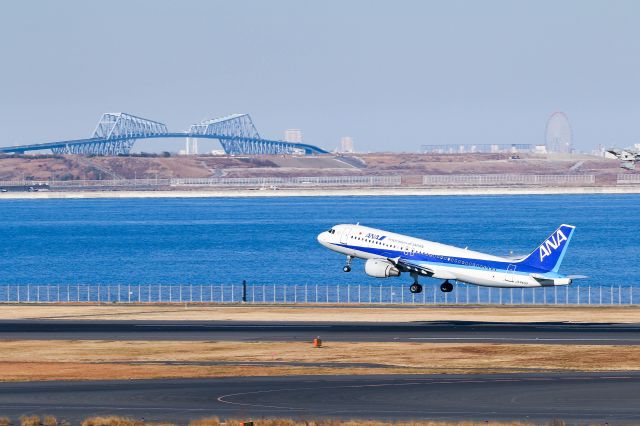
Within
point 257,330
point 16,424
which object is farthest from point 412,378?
point 257,330

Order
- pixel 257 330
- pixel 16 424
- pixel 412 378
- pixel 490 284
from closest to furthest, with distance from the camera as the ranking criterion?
1. pixel 16 424
2. pixel 412 378
3. pixel 257 330
4. pixel 490 284

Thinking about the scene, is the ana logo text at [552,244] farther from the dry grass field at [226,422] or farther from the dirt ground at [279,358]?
the dry grass field at [226,422]

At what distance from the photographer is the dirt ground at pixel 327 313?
351ft

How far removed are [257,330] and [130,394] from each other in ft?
109

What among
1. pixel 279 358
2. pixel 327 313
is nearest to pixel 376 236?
pixel 327 313

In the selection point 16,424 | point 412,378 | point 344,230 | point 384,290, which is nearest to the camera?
point 16,424

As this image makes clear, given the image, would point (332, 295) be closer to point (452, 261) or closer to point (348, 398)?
point (452, 261)

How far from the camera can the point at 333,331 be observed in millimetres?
96062

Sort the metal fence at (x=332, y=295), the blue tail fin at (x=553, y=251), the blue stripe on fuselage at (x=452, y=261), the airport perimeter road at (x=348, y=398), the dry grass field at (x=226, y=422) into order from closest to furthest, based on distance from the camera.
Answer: the dry grass field at (x=226, y=422)
the airport perimeter road at (x=348, y=398)
the blue tail fin at (x=553, y=251)
the blue stripe on fuselage at (x=452, y=261)
the metal fence at (x=332, y=295)

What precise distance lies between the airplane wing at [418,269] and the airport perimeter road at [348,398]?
44.3m

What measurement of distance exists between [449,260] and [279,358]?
37645mm

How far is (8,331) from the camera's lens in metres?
97.6

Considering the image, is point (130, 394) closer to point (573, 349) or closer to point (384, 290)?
point (573, 349)

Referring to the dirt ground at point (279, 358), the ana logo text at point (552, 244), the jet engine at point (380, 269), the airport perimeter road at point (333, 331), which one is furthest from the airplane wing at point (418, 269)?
the dirt ground at point (279, 358)
